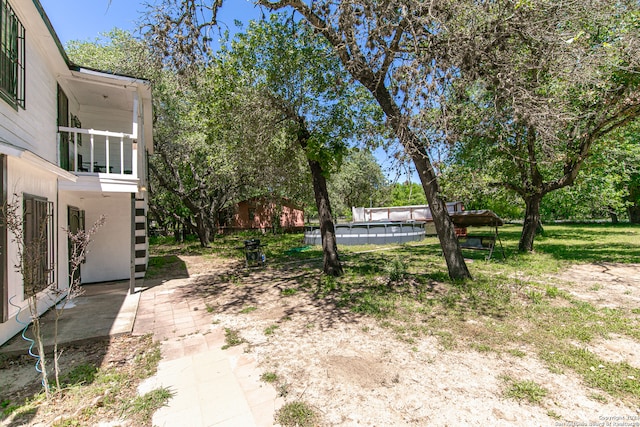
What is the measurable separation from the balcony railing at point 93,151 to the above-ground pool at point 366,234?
33.2 ft

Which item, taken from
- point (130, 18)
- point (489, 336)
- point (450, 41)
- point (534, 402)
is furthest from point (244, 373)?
point (130, 18)

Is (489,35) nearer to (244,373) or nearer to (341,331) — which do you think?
(341,331)

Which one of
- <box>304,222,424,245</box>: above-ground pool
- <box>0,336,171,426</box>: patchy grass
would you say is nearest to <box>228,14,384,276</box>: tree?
<box>0,336,171,426</box>: patchy grass

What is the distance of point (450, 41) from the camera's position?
5078mm

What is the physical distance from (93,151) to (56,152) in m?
2.06

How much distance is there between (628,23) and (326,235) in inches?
348

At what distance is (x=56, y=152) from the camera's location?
625 cm

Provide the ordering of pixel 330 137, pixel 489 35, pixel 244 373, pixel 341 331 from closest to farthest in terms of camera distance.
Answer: pixel 244 373, pixel 341 331, pixel 489 35, pixel 330 137

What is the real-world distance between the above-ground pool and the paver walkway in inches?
473

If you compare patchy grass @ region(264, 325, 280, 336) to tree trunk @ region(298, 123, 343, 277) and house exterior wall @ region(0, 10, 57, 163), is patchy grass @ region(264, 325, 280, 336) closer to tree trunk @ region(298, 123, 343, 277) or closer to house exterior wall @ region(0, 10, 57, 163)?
tree trunk @ region(298, 123, 343, 277)

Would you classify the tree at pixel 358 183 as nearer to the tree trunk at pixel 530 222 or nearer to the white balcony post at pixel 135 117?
the tree trunk at pixel 530 222

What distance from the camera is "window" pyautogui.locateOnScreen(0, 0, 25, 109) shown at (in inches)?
167

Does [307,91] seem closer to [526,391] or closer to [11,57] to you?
[11,57]

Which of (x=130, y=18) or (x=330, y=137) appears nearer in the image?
(x=130, y=18)
